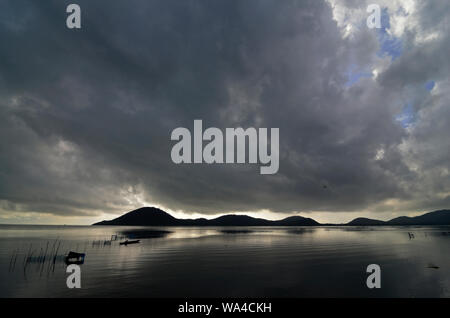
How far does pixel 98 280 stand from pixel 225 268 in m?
22.2

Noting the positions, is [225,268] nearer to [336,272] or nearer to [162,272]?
[162,272]
